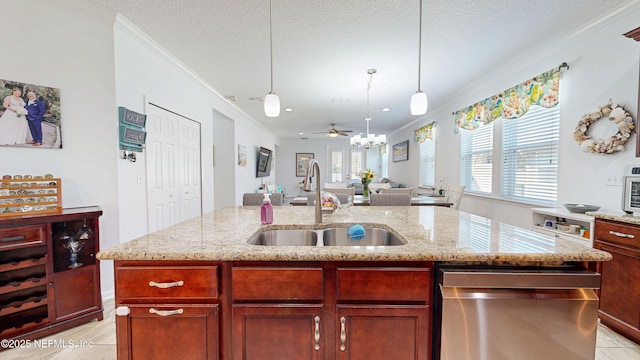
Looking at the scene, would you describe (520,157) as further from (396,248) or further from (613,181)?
(396,248)

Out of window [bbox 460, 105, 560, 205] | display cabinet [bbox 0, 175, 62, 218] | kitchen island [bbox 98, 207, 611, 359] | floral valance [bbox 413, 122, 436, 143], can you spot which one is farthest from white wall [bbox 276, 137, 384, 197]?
kitchen island [bbox 98, 207, 611, 359]

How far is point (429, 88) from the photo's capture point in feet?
13.7

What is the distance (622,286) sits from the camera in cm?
179

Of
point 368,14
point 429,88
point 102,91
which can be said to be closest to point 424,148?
point 429,88

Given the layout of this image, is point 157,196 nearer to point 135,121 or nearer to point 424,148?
point 135,121

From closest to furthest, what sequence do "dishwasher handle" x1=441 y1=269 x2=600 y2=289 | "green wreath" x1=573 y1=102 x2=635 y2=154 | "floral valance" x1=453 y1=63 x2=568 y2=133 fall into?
1. "dishwasher handle" x1=441 y1=269 x2=600 y2=289
2. "green wreath" x1=573 y1=102 x2=635 y2=154
3. "floral valance" x1=453 y1=63 x2=568 y2=133

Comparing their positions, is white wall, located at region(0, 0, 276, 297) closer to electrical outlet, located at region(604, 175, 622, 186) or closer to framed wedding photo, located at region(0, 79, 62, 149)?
framed wedding photo, located at region(0, 79, 62, 149)

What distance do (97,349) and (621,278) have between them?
3.62 m

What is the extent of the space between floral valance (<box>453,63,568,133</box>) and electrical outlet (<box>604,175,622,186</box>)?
2.95ft

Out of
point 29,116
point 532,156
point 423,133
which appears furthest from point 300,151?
point 29,116

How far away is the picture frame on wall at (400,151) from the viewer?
733 centimetres

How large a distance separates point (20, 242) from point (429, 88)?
487 cm

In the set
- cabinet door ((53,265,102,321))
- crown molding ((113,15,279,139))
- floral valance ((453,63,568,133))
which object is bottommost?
cabinet door ((53,265,102,321))

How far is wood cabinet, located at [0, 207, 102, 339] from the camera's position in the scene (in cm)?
175
